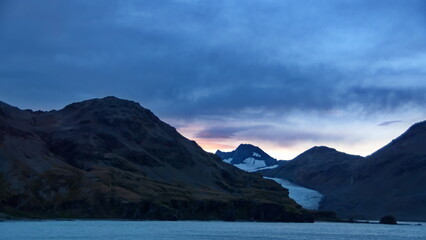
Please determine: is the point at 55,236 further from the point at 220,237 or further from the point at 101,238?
the point at 220,237

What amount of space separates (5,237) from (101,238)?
1907cm

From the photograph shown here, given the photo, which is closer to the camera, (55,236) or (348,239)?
(55,236)

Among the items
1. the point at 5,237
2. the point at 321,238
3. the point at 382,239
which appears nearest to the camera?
the point at 5,237

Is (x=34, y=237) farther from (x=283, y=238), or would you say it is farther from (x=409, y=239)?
(x=409, y=239)

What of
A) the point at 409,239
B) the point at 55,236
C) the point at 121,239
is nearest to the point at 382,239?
the point at 409,239

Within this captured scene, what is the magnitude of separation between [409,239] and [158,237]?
7377 cm

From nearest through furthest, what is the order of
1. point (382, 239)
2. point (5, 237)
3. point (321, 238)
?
point (5, 237), point (321, 238), point (382, 239)

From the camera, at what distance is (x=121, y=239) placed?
434 ft

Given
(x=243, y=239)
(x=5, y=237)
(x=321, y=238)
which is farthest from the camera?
(x=321, y=238)

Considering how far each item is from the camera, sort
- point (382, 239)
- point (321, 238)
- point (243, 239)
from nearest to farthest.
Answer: point (243, 239) < point (321, 238) < point (382, 239)

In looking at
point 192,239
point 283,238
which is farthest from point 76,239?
point 283,238

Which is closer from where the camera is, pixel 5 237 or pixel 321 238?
pixel 5 237

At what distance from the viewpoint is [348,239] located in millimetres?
163375

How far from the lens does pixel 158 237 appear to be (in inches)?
5591
